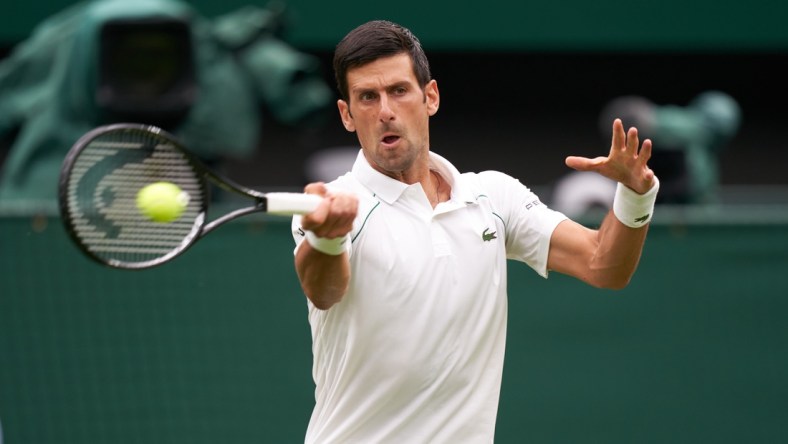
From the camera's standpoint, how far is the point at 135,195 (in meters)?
3.49

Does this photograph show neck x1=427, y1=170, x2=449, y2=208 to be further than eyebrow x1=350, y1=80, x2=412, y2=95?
Yes

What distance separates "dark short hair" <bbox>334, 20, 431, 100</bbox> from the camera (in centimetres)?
347

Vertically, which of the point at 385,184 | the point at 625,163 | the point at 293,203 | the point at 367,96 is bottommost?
the point at 293,203

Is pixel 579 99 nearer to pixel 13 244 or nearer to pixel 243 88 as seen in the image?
pixel 243 88

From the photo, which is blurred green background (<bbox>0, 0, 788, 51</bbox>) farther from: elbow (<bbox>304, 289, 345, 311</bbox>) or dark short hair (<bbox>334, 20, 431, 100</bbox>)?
elbow (<bbox>304, 289, 345, 311</bbox>)

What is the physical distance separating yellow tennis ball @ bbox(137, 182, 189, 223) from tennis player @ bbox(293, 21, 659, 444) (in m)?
0.30

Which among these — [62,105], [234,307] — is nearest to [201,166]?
[234,307]

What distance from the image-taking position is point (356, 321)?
3420 mm

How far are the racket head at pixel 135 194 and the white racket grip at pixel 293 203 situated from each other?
28 centimetres

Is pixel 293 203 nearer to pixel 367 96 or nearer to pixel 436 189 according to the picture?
pixel 367 96

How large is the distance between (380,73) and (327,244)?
1.69ft

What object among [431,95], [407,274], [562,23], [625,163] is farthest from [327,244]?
[562,23]

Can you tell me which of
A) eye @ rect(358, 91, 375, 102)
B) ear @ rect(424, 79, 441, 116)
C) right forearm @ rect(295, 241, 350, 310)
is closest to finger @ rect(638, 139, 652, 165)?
ear @ rect(424, 79, 441, 116)

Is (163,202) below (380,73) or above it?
below
